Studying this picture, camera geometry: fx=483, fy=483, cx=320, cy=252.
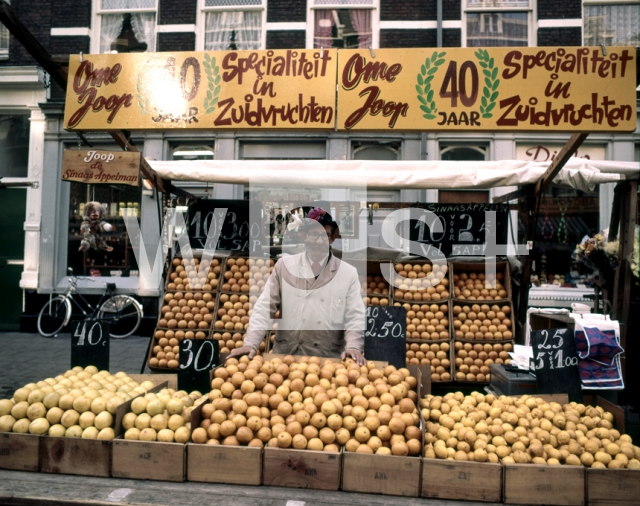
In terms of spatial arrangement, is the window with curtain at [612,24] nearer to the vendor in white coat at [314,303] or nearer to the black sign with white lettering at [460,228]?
the black sign with white lettering at [460,228]

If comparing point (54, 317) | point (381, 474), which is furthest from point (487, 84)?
point (54, 317)

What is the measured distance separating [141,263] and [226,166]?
5.60 m

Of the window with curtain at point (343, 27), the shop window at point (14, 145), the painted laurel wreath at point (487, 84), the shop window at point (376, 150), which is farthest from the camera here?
the shop window at point (14, 145)

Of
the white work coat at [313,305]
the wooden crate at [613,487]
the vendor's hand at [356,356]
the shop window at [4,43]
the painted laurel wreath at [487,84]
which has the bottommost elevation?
the wooden crate at [613,487]

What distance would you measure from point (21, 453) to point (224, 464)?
50.1 inches

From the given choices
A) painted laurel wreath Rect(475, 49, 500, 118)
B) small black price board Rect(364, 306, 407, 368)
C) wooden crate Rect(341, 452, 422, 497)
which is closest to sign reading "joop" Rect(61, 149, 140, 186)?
small black price board Rect(364, 306, 407, 368)

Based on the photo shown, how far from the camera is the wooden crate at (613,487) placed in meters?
2.73

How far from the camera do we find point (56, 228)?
10875 millimetres

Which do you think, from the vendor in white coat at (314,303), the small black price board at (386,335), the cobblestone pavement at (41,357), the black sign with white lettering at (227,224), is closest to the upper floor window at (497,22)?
the black sign with white lettering at (227,224)

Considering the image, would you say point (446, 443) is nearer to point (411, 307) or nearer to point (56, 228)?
point (411, 307)

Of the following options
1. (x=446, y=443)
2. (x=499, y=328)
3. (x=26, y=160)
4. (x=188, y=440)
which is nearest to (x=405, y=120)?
(x=446, y=443)

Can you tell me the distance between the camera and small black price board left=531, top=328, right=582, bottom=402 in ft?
13.0

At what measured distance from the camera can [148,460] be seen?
2.84 m

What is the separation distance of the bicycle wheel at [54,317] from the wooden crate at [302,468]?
893cm
